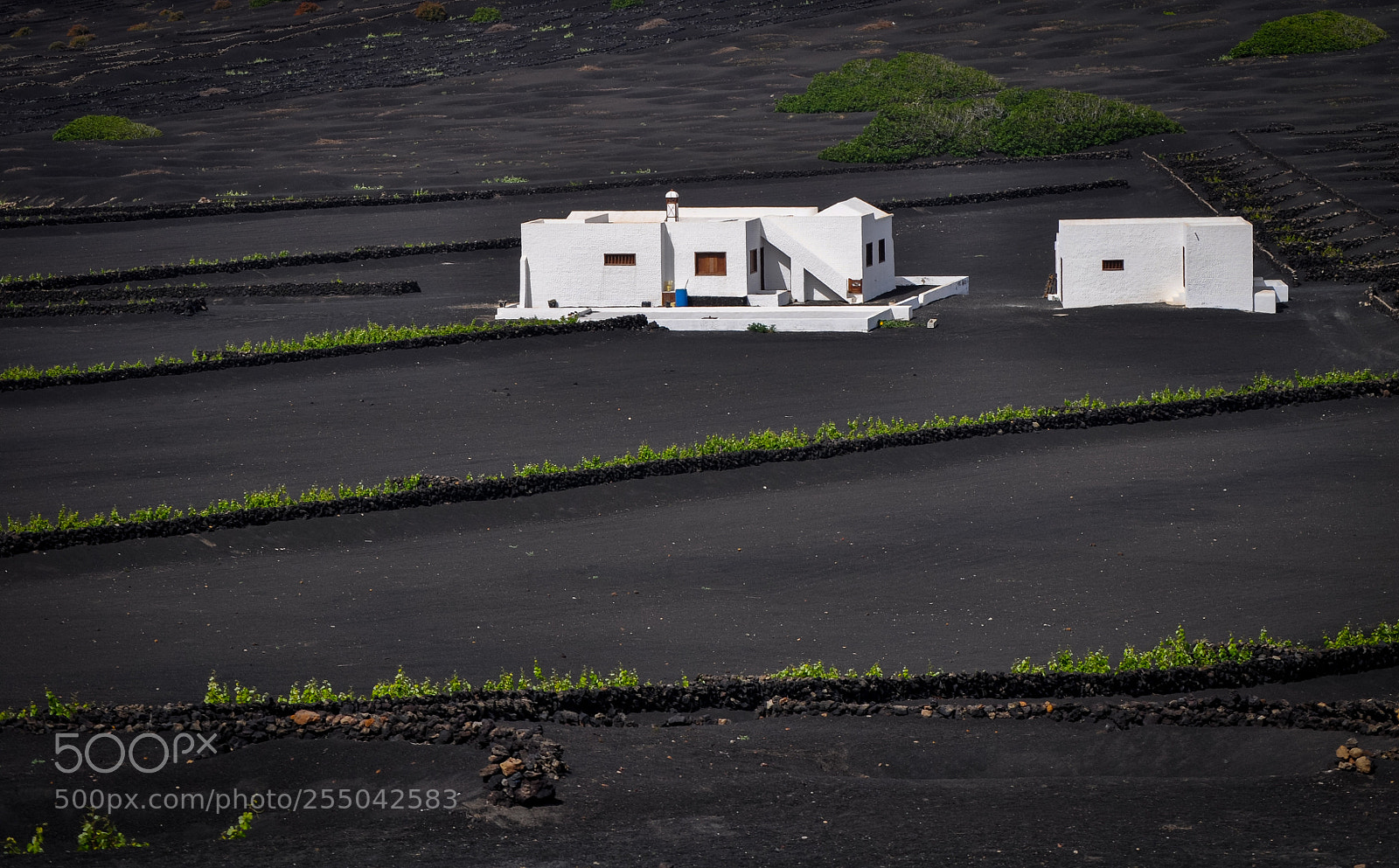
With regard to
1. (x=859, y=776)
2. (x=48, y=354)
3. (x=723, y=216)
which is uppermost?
(x=723, y=216)

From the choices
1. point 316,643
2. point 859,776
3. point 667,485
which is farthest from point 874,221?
point 859,776

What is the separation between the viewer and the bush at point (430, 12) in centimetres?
11738

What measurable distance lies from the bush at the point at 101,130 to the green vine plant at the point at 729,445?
6431 centimetres

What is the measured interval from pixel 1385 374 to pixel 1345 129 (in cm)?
3998

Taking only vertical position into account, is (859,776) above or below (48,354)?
below

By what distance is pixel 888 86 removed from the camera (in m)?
86.2

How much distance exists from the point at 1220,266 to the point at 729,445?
2022 centimetres

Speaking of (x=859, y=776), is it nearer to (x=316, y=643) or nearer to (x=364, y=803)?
(x=364, y=803)

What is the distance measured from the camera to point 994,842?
14.1 meters

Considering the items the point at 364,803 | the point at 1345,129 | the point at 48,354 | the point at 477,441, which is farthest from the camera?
the point at 1345,129

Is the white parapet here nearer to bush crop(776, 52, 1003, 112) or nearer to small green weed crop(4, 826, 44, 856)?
small green weed crop(4, 826, 44, 856)

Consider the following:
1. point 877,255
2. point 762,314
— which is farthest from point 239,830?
point 877,255

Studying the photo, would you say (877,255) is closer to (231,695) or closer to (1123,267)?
(1123,267)

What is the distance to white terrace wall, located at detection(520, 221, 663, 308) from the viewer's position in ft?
149
